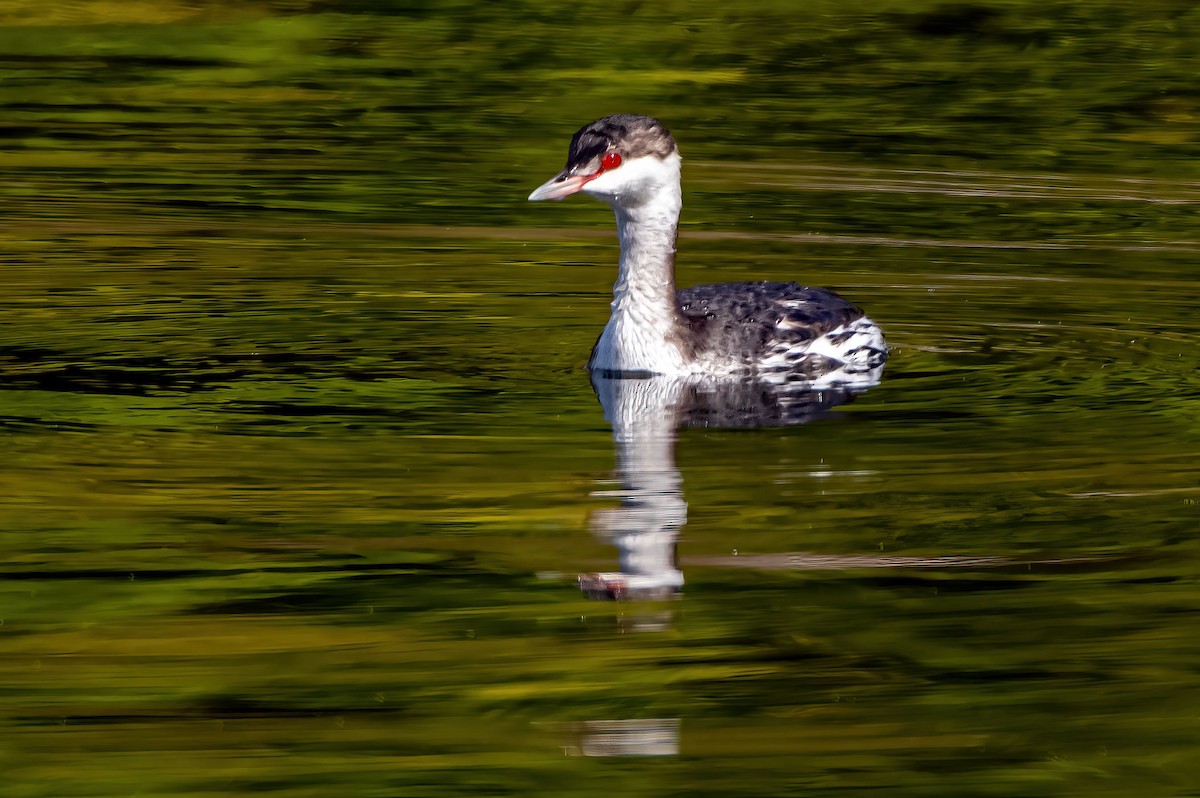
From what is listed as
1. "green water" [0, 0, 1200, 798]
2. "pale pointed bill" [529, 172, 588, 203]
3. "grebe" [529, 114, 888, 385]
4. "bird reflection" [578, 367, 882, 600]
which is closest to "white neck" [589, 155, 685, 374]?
"grebe" [529, 114, 888, 385]

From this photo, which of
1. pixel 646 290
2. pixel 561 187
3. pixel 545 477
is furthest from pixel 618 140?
pixel 545 477

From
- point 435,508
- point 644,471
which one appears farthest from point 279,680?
point 644,471

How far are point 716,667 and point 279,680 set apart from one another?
53.3 inches

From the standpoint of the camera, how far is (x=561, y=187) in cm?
1119

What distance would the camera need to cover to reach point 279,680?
24.1 feet

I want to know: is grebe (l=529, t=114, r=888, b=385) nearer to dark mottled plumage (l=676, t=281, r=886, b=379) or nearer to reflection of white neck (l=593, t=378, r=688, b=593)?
dark mottled plumage (l=676, t=281, r=886, b=379)

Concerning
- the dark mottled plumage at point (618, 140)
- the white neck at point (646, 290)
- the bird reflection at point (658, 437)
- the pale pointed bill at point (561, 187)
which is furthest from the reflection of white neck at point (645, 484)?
the dark mottled plumage at point (618, 140)

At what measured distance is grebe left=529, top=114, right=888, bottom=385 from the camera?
11.6 metres

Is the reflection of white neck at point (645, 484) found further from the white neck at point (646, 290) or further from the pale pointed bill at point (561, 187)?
the pale pointed bill at point (561, 187)

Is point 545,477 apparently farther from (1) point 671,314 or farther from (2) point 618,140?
(1) point 671,314

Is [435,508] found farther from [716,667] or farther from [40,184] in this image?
[40,184]

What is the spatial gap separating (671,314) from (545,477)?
8.46 ft

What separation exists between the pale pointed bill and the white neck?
58 cm

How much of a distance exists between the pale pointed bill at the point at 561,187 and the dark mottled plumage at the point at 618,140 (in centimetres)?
5
